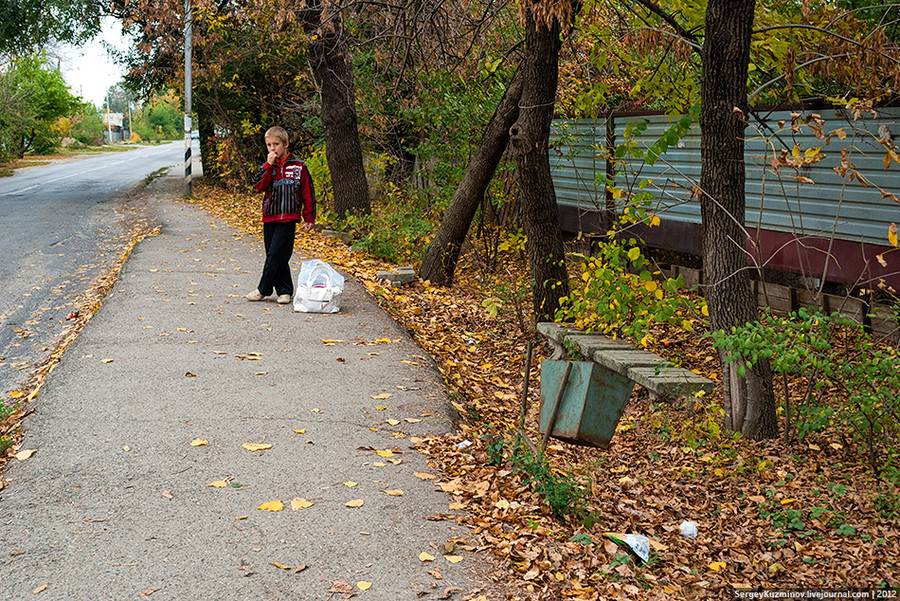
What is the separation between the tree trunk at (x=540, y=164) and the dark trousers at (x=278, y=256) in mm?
2517

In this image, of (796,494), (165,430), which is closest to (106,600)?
(165,430)

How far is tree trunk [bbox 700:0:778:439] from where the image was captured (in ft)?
18.9

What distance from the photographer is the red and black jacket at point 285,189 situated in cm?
880

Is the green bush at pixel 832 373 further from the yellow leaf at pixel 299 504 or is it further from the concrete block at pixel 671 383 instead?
the yellow leaf at pixel 299 504

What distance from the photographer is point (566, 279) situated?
343 inches

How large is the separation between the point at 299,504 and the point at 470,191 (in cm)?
666

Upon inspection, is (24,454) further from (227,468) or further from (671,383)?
(671,383)

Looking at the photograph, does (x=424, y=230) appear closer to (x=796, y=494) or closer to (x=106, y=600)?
(x=796, y=494)

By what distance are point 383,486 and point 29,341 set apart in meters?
5.38

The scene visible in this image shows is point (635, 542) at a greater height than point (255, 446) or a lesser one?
lesser

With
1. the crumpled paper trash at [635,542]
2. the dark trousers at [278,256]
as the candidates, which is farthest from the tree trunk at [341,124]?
the crumpled paper trash at [635,542]

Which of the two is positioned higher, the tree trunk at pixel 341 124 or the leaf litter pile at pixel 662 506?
the tree trunk at pixel 341 124

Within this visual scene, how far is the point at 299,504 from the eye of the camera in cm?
443

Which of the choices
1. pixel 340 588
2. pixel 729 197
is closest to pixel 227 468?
pixel 340 588
